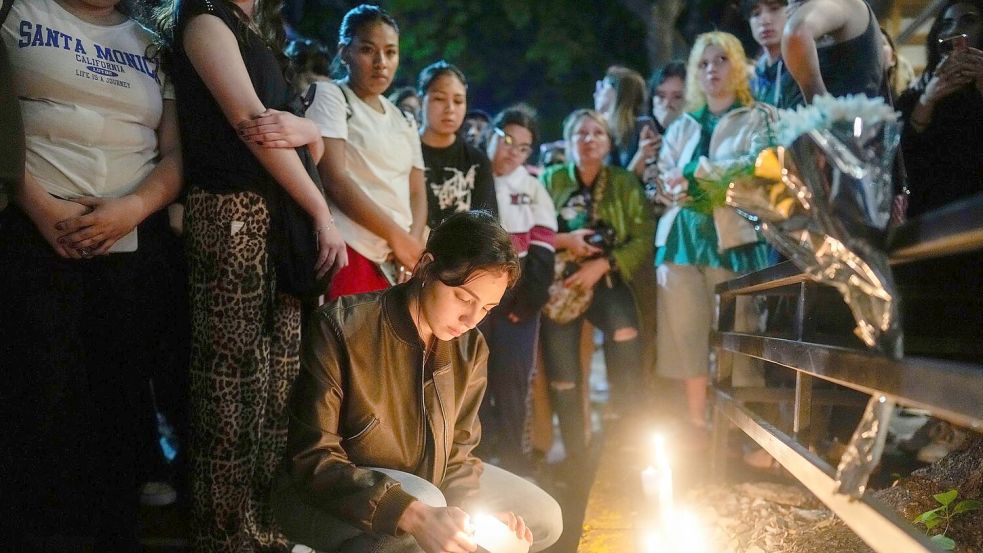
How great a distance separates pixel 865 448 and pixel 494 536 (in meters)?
0.98

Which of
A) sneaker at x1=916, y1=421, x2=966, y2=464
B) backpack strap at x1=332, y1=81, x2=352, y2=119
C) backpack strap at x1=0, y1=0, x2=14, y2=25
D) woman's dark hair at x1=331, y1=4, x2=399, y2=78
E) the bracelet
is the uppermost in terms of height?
woman's dark hair at x1=331, y1=4, x2=399, y2=78

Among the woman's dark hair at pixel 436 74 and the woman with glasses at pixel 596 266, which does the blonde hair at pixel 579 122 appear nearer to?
the woman with glasses at pixel 596 266

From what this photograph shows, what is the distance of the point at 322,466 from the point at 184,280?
3.72 ft

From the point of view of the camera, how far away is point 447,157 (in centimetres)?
406

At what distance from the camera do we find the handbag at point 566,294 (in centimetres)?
457

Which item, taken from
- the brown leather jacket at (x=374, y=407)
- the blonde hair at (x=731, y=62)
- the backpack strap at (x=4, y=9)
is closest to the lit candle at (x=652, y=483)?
the brown leather jacket at (x=374, y=407)

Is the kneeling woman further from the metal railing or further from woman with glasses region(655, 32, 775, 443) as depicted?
woman with glasses region(655, 32, 775, 443)

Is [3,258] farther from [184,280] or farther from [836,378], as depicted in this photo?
[836,378]

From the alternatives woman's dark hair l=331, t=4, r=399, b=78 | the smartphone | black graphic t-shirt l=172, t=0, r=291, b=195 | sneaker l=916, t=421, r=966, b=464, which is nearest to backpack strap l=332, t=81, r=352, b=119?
woman's dark hair l=331, t=4, r=399, b=78

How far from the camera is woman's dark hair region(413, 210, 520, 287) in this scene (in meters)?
2.23

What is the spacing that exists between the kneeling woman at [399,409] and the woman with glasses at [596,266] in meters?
2.05

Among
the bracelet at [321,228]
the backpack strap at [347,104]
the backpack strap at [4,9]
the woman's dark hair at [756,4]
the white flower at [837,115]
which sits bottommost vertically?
the bracelet at [321,228]

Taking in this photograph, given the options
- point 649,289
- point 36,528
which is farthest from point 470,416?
point 649,289

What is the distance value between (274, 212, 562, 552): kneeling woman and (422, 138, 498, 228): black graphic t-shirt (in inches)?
61.8
